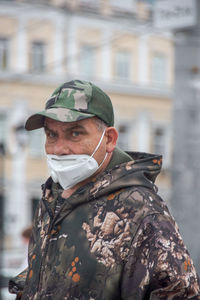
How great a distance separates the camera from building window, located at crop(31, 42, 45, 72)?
79.6ft

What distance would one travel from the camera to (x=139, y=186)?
2.25 metres

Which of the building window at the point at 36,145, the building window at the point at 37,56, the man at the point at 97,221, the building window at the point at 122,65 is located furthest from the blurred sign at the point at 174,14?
the building window at the point at 122,65

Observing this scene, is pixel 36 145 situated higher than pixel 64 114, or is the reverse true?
pixel 64 114

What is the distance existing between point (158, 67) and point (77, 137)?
24988 millimetres

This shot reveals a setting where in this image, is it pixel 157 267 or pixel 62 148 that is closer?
pixel 157 267

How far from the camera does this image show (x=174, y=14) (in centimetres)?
754

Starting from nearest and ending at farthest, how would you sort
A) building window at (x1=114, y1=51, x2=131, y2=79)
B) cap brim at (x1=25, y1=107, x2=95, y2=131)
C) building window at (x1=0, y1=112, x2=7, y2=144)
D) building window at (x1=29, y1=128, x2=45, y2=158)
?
cap brim at (x1=25, y1=107, x2=95, y2=131), building window at (x1=0, y1=112, x2=7, y2=144), building window at (x1=29, y1=128, x2=45, y2=158), building window at (x1=114, y1=51, x2=131, y2=79)

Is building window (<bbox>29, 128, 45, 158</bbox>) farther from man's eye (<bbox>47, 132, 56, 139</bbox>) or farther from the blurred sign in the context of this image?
man's eye (<bbox>47, 132, 56, 139</bbox>)

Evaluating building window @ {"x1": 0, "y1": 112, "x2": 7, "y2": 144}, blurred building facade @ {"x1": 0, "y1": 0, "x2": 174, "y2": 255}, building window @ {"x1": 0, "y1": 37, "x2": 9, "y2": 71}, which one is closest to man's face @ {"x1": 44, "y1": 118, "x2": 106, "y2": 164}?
blurred building facade @ {"x1": 0, "y1": 0, "x2": 174, "y2": 255}

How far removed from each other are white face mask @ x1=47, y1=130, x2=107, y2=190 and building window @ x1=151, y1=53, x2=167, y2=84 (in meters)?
24.7

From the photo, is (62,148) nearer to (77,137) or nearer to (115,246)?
(77,137)

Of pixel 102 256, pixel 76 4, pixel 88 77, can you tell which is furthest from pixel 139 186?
pixel 88 77

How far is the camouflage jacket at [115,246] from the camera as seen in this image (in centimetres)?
209

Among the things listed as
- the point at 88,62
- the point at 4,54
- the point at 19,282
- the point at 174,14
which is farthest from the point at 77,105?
the point at 88,62
